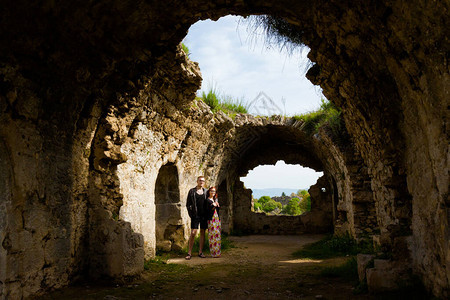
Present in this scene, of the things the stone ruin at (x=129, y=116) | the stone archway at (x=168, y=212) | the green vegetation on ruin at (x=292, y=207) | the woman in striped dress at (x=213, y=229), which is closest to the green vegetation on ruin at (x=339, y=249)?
the woman in striped dress at (x=213, y=229)

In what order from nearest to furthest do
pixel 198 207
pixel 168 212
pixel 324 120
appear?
1. pixel 198 207
2. pixel 168 212
3. pixel 324 120

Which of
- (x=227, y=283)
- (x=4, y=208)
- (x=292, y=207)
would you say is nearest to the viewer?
(x=4, y=208)

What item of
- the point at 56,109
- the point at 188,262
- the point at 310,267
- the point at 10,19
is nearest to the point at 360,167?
the point at 310,267

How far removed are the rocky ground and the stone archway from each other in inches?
39.7

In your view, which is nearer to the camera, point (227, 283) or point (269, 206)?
point (227, 283)

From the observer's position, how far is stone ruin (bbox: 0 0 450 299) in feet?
9.79

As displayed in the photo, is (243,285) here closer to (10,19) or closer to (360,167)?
(10,19)

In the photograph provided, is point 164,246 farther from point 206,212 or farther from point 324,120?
point 324,120

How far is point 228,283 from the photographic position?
197 inches

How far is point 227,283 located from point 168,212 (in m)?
3.50

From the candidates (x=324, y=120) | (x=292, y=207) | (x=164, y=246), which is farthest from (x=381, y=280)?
(x=292, y=207)

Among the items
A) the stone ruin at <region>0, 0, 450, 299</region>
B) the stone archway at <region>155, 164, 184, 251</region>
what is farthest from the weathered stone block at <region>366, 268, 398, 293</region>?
the stone archway at <region>155, 164, 184, 251</region>

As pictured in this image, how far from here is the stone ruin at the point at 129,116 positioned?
2.98 meters

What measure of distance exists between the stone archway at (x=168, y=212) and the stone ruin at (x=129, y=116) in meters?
2.13
